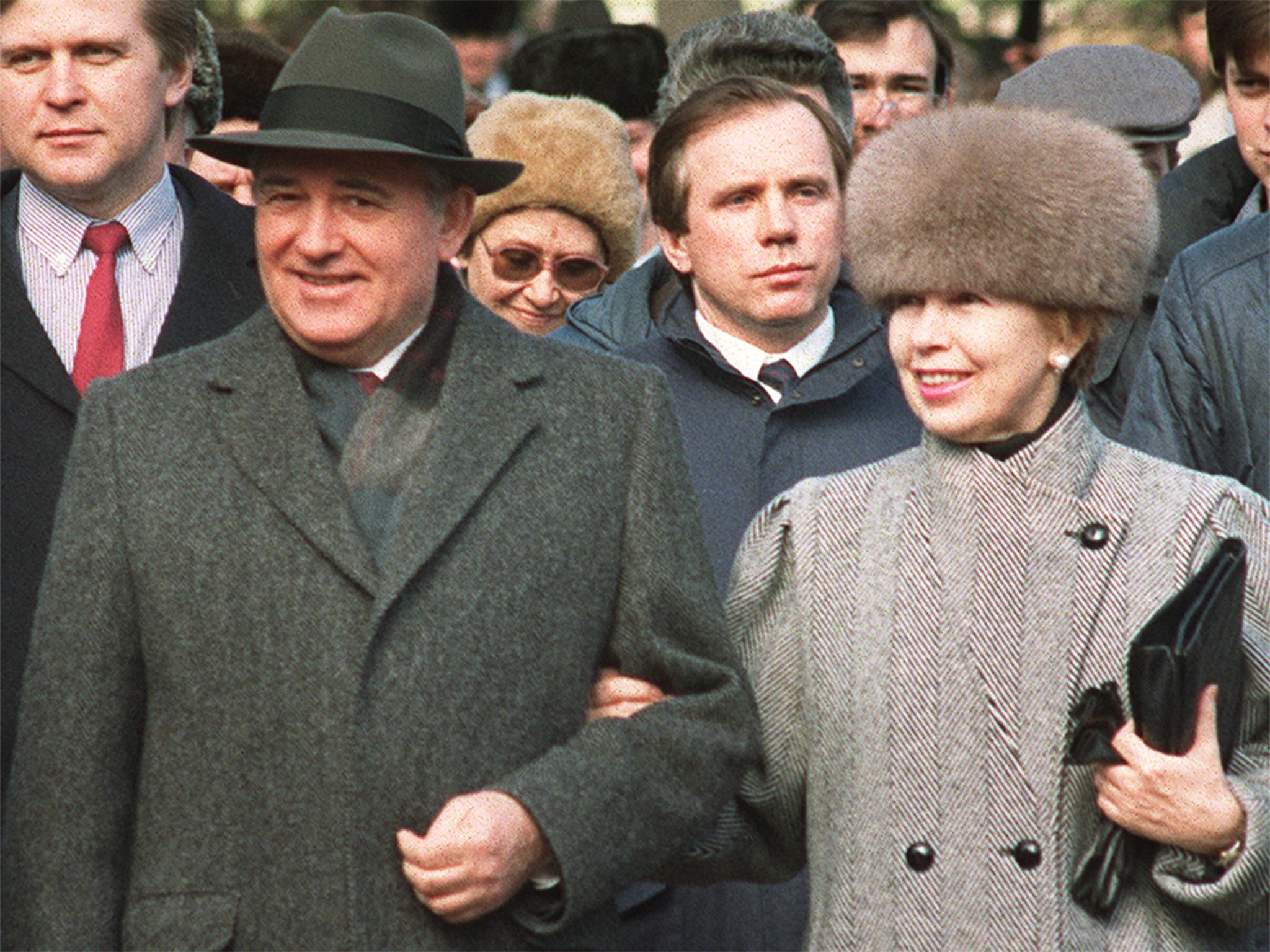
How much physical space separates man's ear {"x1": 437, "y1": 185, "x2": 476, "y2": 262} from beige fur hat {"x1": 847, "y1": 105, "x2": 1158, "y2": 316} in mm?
689

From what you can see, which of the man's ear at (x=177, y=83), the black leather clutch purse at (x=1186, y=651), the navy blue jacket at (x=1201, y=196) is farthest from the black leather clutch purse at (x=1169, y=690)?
the man's ear at (x=177, y=83)

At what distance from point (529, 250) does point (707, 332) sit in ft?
3.72

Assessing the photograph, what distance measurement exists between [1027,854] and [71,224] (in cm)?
234

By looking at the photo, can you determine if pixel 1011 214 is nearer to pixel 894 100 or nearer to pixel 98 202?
pixel 98 202

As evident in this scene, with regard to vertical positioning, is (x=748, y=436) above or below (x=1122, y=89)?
below

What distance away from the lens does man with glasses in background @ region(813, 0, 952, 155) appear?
649 centimetres

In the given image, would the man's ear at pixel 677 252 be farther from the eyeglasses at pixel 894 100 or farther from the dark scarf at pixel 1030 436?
the eyeglasses at pixel 894 100

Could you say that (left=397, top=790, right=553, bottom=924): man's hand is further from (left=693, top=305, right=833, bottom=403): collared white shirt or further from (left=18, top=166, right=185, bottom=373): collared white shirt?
(left=693, top=305, right=833, bottom=403): collared white shirt

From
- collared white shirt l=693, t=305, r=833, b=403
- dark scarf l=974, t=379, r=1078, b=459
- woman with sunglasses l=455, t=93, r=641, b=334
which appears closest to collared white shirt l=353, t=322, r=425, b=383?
dark scarf l=974, t=379, r=1078, b=459

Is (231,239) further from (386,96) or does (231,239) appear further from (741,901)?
(741,901)

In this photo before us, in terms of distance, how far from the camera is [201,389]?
3486 millimetres

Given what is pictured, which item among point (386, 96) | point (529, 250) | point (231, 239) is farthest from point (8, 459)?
point (529, 250)

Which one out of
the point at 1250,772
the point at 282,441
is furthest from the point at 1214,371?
the point at 282,441

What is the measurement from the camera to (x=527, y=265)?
572cm
